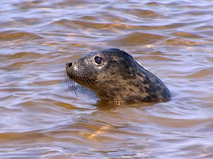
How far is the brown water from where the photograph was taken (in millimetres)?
4977

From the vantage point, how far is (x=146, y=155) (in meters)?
4.65

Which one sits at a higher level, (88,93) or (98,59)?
(98,59)

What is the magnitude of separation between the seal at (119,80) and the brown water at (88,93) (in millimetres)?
196

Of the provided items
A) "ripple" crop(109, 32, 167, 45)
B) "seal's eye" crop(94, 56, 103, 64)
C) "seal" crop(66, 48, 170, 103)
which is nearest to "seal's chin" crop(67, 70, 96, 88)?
"seal" crop(66, 48, 170, 103)

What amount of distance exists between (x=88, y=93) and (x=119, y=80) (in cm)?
59

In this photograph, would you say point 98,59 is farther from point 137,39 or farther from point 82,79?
point 137,39

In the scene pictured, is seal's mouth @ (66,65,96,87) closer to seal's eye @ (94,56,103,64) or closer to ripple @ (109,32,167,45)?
seal's eye @ (94,56,103,64)

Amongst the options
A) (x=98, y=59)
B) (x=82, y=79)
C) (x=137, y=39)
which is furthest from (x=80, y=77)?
(x=137, y=39)

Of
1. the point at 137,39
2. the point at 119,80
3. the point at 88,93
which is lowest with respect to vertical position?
the point at 88,93

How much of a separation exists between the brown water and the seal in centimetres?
20

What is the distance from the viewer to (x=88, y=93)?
A: 283 inches

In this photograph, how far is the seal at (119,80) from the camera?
21.8 ft

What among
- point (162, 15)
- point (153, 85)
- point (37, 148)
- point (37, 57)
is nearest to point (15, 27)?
point (37, 57)

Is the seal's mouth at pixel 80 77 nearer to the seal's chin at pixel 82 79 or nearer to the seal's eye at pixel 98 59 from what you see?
the seal's chin at pixel 82 79
